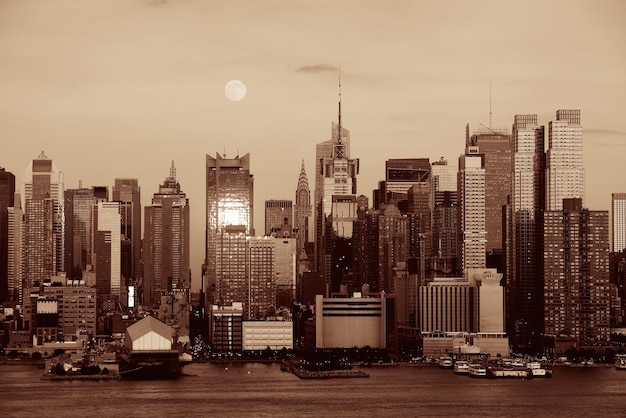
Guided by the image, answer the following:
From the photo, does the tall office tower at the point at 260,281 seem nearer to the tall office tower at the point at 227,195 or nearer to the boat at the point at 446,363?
the tall office tower at the point at 227,195

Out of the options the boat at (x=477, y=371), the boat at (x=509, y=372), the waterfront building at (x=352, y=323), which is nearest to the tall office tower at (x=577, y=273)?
the waterfront building at (x=352, y=323)

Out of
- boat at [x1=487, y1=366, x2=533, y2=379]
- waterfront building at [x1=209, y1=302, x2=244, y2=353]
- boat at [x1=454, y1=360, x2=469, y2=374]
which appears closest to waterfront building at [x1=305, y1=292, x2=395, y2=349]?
waterfront building at [x1=209, y1=302, x2=244, y2=353]

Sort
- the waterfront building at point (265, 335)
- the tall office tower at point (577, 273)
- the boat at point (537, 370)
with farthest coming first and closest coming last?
the tall office tower at point (577, 273) < the waterfront building at point (265, 335) < the boat at point (537, 370)

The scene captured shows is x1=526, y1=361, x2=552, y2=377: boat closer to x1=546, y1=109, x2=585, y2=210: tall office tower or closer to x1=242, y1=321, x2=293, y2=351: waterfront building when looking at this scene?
x1=242, y1=321, x2=293, y2=351: waterfront building

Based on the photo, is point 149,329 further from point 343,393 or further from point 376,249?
point 376,249

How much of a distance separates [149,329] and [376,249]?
33935 millimetres

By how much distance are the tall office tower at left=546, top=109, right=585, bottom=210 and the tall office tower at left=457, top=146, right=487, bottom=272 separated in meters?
5.96

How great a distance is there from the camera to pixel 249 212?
98312mm

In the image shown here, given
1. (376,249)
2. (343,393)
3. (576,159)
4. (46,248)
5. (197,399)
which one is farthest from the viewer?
(46,248)

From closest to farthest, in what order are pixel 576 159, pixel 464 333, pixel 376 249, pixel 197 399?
pixel 197 399, pixel 464 333, pixel 576 159, pixel 376 249

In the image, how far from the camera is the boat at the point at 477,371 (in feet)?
182

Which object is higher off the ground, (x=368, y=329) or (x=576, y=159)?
(x=576, y=159)

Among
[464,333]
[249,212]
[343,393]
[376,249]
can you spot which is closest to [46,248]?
[249,212]

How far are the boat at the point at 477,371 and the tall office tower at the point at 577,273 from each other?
12.8m
